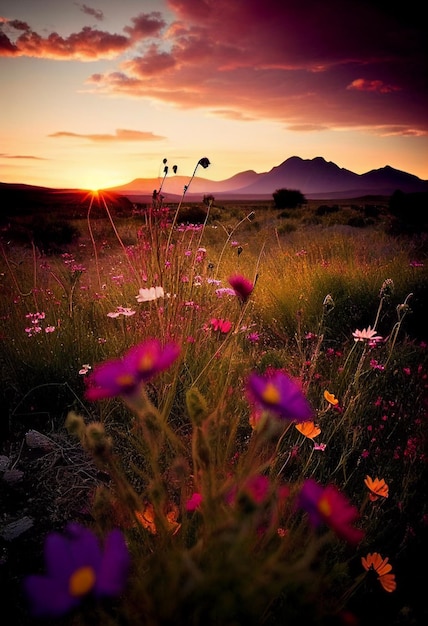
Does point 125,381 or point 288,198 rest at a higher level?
point 288,198

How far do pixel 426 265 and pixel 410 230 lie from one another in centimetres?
993

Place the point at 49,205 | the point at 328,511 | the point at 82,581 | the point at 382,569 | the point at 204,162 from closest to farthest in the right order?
the point at 82,581 < the point at 328,511 < the point at 382,569 < the point at 204,162 < the point at 49,205

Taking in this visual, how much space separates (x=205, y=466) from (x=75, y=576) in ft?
1.00

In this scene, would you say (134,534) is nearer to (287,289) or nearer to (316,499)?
(316,499)

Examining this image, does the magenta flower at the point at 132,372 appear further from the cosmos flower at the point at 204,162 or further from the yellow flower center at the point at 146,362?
the cosmos flower at the point at 204,162

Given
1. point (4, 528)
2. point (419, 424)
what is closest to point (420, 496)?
point (419, 424)

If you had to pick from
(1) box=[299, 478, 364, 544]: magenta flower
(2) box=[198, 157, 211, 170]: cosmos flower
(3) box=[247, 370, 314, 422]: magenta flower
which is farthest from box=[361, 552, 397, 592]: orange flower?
(2) box=[198, 157, 211, 170]: cosmos flower

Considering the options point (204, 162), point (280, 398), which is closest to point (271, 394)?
point (280, 398)

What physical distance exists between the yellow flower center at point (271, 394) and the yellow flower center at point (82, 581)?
0.42 meters

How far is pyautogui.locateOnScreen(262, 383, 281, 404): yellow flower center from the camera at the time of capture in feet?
2.64

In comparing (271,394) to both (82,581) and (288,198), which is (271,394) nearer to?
(82,581)

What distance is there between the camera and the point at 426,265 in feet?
15.2

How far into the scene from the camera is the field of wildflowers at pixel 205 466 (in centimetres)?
70

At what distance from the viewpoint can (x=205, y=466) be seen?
2.75ft
